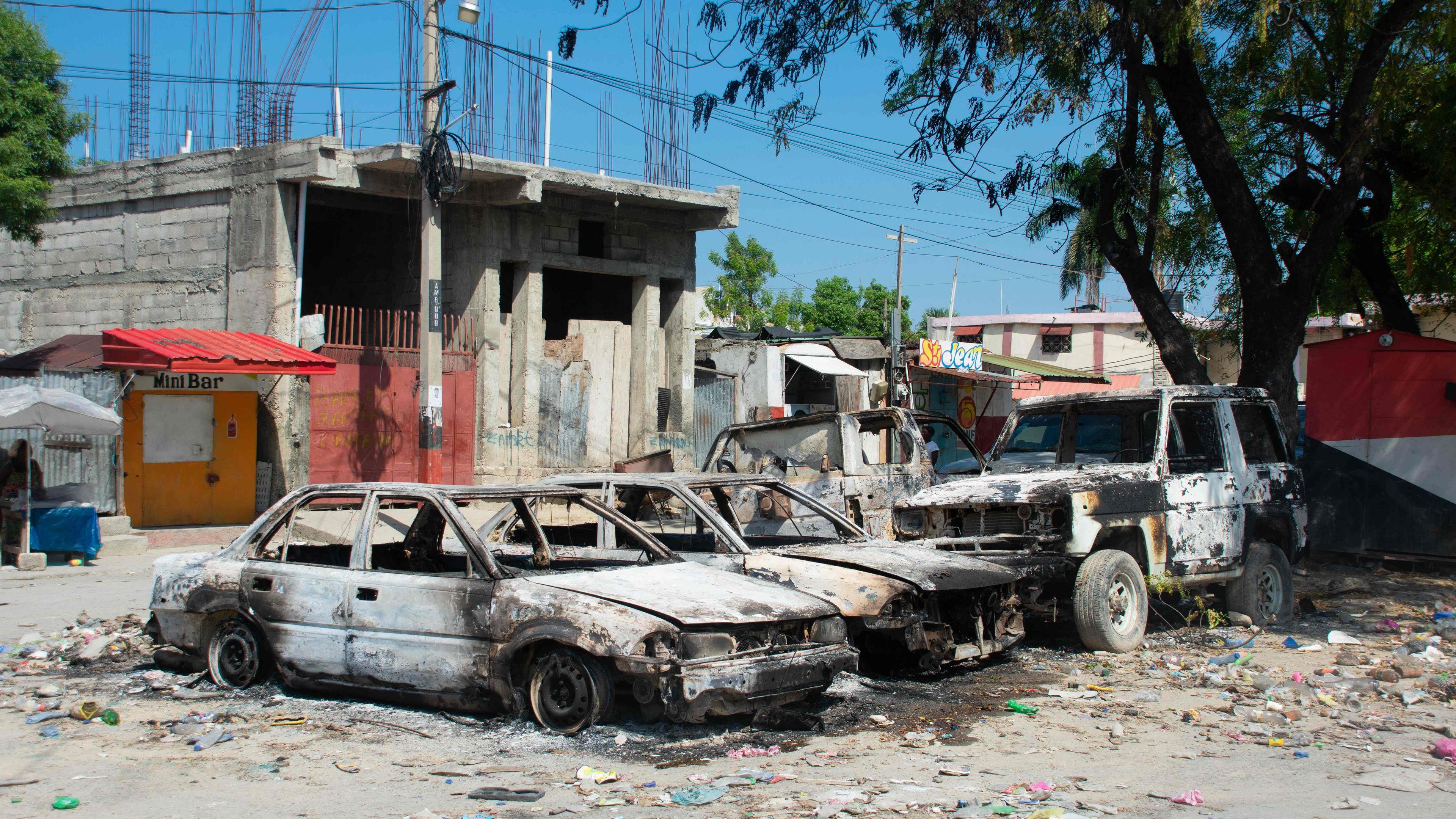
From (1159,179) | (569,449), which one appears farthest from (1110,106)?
(569,449)

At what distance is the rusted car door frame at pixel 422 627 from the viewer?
229 inches

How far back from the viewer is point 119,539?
13766 mm

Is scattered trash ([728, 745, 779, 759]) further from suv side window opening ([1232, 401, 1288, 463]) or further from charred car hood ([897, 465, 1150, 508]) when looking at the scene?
suv side window opening ([1232, 401, 1288, 463])

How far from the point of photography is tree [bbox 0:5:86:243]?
13305 millimetres

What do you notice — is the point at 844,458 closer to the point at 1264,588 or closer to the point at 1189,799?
the point at 1264,588

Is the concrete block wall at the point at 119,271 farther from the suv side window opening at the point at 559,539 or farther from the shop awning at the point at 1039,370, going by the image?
the shop awning at the point at 1039,370

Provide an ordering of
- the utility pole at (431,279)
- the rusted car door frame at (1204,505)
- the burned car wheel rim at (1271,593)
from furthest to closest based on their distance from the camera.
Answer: the utility pole at (431,279)
the burned car wheel rim at (1271,593)
the rusted car door frame at (1204,505)

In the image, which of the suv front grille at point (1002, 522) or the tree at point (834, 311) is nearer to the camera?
the suv front grille at point (1002, 522)

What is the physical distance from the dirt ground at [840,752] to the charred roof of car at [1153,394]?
2.18 m

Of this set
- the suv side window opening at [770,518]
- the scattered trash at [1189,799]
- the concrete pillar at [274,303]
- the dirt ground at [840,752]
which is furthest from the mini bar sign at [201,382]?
the scattered trash at [1189,799]

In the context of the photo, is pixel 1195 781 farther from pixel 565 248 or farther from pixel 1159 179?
pixel 565 248

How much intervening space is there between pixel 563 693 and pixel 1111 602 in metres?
4.12

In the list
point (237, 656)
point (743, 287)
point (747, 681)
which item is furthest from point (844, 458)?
point (743, 287)

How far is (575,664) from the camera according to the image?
5551 millimetres
